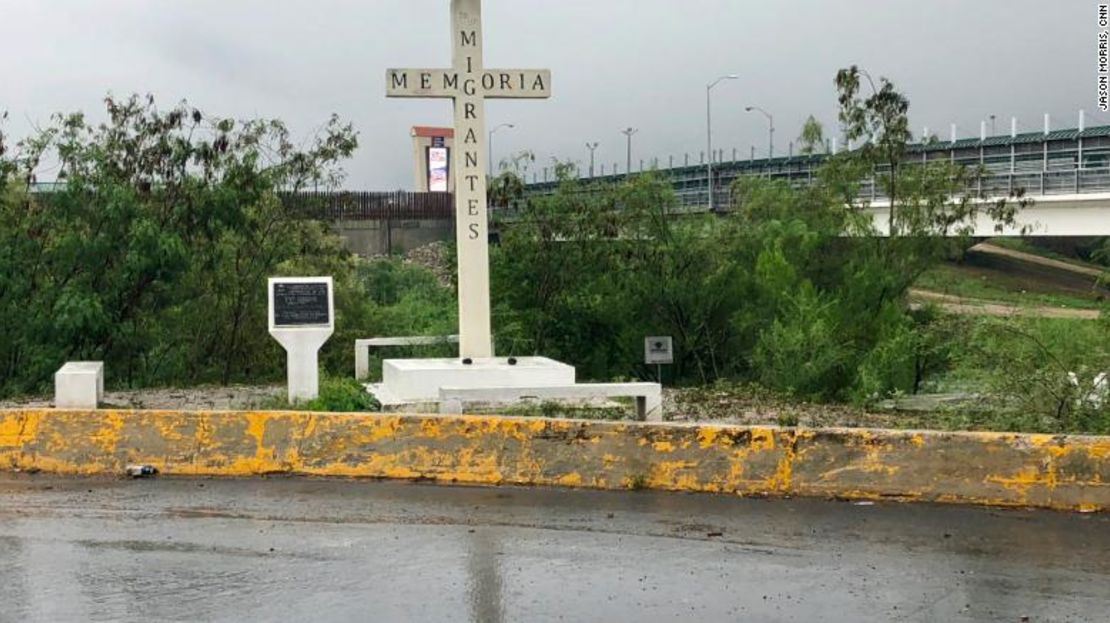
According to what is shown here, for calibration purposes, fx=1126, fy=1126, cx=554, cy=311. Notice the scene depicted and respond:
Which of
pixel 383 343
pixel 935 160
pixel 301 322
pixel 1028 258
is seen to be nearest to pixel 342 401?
pixel 301 322

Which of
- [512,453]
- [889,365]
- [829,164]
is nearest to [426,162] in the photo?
[829,164]

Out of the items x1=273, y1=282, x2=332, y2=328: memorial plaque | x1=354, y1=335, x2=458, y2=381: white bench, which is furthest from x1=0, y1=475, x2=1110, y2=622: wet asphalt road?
x1=354, y1=335, x2=458, y2=381: white bench

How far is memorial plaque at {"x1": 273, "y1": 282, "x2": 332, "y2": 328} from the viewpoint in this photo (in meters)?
13.6

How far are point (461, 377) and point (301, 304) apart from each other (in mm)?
2161

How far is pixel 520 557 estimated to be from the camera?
6891mm

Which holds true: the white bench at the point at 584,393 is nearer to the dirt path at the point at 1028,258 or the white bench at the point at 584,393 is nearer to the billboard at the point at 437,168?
the dirt path at the point at 1028,258

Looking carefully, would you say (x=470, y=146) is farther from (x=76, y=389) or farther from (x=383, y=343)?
(x=76, y=389)

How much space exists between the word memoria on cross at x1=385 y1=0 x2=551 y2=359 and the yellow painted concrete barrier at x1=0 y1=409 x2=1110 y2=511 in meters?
5.79

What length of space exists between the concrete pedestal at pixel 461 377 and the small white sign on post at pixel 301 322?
102cm

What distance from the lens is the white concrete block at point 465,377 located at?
13875 millimetres

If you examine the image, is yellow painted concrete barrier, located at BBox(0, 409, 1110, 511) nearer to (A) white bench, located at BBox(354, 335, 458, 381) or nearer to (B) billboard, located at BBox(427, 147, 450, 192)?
(A) white bench, located at BBox(354, 335, 458, 381)

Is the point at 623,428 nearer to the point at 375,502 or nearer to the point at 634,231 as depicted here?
the point at 375,502

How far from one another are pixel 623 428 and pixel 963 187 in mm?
17169

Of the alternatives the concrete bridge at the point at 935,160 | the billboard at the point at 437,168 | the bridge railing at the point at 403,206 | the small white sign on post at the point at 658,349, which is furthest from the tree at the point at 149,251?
the billboard at the point at 437,168
